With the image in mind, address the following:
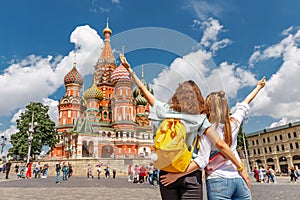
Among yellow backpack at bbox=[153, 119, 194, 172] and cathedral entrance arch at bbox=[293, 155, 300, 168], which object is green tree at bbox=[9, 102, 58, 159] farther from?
cathedral entrance arch at bbox=[293, 155, 300, 168]

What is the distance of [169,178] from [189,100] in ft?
2.31

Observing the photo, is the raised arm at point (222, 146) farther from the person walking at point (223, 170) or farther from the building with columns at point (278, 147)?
the building with columns at point (278, 147)

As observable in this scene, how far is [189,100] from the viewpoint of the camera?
7.04 feet

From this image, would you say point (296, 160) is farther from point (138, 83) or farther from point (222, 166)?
point (138, 83)

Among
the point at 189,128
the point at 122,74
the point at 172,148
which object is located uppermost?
the point at 122,74

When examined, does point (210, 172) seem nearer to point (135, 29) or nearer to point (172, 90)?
point (172, 90)

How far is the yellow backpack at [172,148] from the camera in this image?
195cm

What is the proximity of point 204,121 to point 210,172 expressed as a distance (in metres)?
0.56

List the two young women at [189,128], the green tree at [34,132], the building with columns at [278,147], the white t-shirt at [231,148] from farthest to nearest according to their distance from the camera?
1. the building with columns at [278,147]
2. the green tree at [34,132]
3. the white t-shirt at [231,148]
4. the two young women at [189,128]

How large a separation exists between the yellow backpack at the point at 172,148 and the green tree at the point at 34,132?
37.7 m

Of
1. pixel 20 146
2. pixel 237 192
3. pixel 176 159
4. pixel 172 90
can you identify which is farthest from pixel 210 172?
pixel 20 146

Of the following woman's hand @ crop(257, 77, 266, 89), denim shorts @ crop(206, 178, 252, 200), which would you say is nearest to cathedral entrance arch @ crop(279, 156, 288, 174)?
woman's hand @ crop(257, 77, 266, 89)

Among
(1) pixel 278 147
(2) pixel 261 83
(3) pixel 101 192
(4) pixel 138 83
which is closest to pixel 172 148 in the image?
(4) pixel 138 83

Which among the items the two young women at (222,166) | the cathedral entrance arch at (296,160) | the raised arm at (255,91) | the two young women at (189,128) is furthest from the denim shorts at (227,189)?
the cathedral entrance arch at (296,160)
